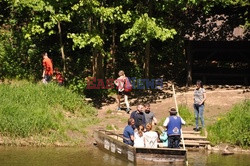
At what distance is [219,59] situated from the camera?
109ft

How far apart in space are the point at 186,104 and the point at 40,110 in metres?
7.47

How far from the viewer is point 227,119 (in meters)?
20.9

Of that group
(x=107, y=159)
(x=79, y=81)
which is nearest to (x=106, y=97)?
(x=79, y=81)

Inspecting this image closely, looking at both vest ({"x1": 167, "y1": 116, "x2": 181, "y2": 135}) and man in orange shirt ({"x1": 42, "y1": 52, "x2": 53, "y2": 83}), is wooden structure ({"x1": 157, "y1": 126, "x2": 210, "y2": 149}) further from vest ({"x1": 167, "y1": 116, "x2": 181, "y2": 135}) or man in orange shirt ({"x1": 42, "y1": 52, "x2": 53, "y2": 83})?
man in orange shirt ({"x1": 42, "y1": 52, "x2": 53, "y2": 83})

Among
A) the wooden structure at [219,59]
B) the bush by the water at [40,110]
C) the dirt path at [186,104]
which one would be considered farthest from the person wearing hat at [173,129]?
the wooden structure at [219,59]

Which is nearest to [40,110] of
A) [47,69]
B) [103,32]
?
[47,69]

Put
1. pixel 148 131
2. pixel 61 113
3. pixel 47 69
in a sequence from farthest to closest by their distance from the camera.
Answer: pixel 47 69, pixel 61 113, pixel 148 131

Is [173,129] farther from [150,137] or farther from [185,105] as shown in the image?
[185,105]

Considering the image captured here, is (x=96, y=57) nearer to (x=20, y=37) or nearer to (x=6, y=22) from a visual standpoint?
(x=20, y=37)

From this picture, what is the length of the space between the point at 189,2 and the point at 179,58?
8678 millimetres

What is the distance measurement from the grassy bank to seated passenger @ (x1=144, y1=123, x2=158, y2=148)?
425 centimetres

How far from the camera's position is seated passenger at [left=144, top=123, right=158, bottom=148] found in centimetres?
1722

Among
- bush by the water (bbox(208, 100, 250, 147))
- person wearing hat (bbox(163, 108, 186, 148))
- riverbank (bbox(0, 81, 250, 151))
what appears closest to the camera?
person wearing hat (bbox(163, 108, 186, 148))

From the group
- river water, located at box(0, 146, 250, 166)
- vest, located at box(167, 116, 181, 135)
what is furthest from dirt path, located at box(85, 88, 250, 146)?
vest, located at box(167, 116, 181, 135)
